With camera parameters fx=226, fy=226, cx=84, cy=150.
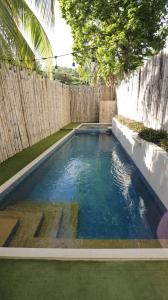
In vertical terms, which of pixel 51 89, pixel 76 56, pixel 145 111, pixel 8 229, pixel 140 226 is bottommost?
pixel 140 226

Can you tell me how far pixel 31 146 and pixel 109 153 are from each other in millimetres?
2503

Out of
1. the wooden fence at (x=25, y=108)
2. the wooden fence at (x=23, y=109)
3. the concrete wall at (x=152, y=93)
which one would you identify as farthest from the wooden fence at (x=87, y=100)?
the concrete wall at (x=152, y=93)

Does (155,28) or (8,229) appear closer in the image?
(8,229)

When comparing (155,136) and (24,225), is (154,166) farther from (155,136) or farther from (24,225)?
(24,225)

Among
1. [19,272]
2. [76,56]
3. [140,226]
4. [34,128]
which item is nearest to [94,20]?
[76,56]

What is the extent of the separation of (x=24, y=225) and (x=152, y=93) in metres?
4.80

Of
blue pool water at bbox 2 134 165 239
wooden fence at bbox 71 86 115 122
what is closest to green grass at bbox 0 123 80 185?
blue pool water at bbox 2 134 165 239

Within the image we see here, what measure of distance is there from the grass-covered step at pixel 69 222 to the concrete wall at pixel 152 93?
2.80 meters

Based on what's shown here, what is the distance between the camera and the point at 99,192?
14.2ft

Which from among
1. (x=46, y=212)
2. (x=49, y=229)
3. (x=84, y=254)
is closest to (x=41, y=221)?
(x=49, y=229)

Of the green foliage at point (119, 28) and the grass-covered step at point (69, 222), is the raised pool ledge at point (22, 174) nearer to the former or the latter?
the grass-covered step at point (69, 222)

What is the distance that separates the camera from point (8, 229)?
2.53 meters

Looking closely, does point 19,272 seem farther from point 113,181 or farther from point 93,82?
point 93,82

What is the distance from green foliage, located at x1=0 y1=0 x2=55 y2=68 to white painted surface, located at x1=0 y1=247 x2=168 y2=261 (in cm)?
307
